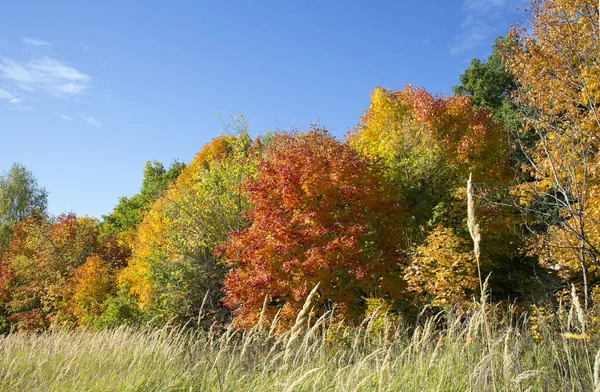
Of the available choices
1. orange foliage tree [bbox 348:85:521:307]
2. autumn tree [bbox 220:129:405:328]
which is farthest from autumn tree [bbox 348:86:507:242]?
autumn tree [bbox 220:129:405:328]

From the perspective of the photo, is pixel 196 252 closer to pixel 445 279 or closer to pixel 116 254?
pixel 445 279

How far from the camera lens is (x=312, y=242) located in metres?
13.8

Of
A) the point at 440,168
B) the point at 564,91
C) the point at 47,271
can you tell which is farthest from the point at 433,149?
the point at 47,271

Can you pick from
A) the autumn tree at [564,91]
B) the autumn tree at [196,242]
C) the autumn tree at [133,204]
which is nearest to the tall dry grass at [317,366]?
the autumn tree at [564,91]

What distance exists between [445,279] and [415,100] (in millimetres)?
10389

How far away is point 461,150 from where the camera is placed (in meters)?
18.2

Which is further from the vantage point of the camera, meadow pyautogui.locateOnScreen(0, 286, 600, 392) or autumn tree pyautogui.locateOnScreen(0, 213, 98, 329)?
autumn tree pyautogui.locateOnScreen(0, 213, 98, 329)

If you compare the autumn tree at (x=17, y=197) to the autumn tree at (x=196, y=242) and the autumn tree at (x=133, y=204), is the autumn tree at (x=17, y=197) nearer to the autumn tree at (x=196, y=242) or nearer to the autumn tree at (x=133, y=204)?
the autumn tree at (x=133, y=204)

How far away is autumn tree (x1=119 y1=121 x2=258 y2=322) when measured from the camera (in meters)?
18.3

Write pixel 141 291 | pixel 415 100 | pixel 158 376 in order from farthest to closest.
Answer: pixel 141 291 < pixel 415 100 < pixel 158 376

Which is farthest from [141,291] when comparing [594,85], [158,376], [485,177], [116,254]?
[594,85]

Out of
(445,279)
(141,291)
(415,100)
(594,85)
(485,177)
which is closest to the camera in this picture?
(594,85)

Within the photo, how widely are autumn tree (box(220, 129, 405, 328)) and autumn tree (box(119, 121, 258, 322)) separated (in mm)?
3702

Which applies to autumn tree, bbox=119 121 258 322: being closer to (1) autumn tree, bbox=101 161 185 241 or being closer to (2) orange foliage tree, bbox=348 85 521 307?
(2) orange foliage tree, bbox=348 85 521 307
